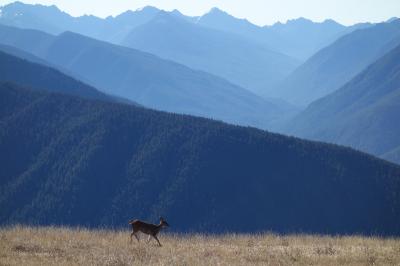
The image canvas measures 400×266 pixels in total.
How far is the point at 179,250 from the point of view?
22.2 meters

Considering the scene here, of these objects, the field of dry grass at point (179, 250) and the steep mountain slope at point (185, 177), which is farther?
the steep mountain slope at point (185, 177)

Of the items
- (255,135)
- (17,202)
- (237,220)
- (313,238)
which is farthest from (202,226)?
(313,238)

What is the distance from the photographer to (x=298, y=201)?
166875 millimetres

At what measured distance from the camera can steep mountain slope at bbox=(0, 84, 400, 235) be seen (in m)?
164

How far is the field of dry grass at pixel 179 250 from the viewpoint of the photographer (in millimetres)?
19594

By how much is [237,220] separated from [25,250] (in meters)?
144

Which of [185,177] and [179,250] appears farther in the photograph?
[185,177]

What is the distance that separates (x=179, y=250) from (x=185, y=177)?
488 feet

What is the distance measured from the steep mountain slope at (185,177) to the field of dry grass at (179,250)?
430 ft

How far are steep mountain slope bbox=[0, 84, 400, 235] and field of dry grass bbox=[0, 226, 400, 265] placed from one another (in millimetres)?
131120

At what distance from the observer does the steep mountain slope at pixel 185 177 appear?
16400 centimetres

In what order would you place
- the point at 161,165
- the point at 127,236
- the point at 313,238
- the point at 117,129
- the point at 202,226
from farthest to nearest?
the point at 117,129 → the point at 161,165 → the point at 202,226 → the point at 313,238 → the point at 127,236

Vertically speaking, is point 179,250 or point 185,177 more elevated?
point 185,177

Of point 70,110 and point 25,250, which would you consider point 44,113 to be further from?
point 25,250
